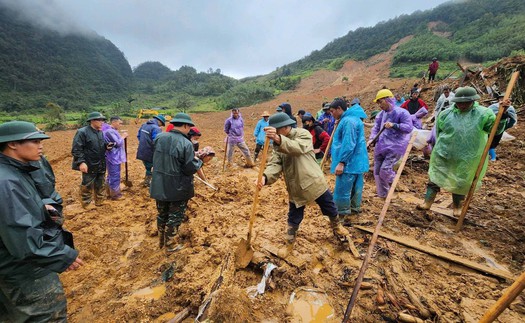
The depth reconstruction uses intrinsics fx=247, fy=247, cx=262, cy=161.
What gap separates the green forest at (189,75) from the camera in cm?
3052

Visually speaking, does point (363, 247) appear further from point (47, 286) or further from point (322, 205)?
point (47, 286)

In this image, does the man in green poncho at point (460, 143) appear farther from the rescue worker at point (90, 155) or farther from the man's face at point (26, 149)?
the rescue worker at point (90, 155)

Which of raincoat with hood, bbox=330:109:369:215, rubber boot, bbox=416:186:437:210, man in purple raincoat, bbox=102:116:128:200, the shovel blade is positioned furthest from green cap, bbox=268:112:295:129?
man in purple raincoat, bbox=102:116:128:200

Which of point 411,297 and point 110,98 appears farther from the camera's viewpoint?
point 110,98

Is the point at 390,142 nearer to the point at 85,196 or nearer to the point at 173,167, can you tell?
the point at 173,167

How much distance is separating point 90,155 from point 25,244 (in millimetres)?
3504

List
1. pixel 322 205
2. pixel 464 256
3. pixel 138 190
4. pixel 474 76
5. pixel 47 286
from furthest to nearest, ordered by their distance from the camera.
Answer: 1. pixel 474 76
2. pixel 138 190
3. pixel 322 205
4. pixel 464 256
5. pixel 47 286

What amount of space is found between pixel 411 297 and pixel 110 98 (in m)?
54.5

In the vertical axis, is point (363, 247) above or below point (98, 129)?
below

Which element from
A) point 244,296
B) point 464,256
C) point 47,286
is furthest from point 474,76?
point 47,286

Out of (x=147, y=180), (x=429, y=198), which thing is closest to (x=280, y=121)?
(x=429, y=198)

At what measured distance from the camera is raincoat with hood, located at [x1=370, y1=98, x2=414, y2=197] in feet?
14.0

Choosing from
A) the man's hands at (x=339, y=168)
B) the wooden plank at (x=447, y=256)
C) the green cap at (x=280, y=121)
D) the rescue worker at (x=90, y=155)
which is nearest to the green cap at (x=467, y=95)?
the man's hands at (x=339, y=168)

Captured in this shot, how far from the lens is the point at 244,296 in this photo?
7.91ft
